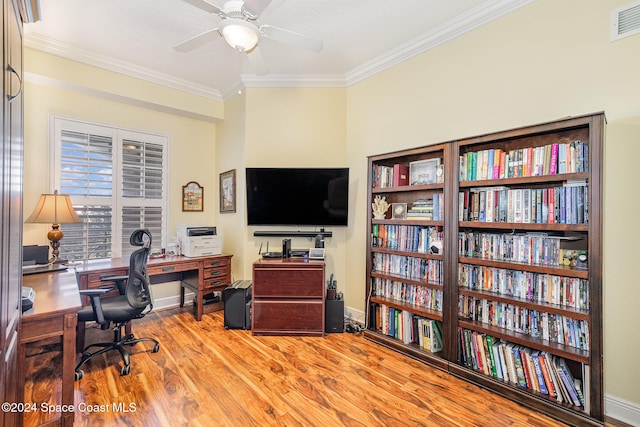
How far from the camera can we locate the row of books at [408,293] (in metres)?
2.49

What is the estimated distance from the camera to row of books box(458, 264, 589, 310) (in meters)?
1.81

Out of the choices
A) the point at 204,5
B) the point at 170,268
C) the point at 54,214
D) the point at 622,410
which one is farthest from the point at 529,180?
the point at 54,214

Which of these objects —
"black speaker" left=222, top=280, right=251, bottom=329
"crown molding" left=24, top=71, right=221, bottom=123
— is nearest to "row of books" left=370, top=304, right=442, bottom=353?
"black speaker" left=222, top=280, right=251, bottom=329

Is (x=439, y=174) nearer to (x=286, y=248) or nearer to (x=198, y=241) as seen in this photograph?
(x=286, y=248)

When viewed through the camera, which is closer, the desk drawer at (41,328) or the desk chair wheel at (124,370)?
the desk drawer at (41,328)

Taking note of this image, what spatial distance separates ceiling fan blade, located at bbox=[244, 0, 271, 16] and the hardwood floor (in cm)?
257

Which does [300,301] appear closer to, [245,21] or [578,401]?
[578,401]

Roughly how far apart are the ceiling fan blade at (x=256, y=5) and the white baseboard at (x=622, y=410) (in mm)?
3269

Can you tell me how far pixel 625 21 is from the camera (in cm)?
176

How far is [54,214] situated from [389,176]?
10.6 ft

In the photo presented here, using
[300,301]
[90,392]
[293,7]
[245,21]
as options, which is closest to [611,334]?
[300,301]

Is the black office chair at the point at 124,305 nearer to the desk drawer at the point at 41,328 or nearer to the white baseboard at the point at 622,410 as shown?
the desk drawer at the point at 41,328

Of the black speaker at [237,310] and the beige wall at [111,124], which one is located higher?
the beige wall at [111,124]

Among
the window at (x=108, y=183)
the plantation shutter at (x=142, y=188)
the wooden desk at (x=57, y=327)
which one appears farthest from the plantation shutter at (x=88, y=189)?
the wooden desk at (x=57, y=327)
